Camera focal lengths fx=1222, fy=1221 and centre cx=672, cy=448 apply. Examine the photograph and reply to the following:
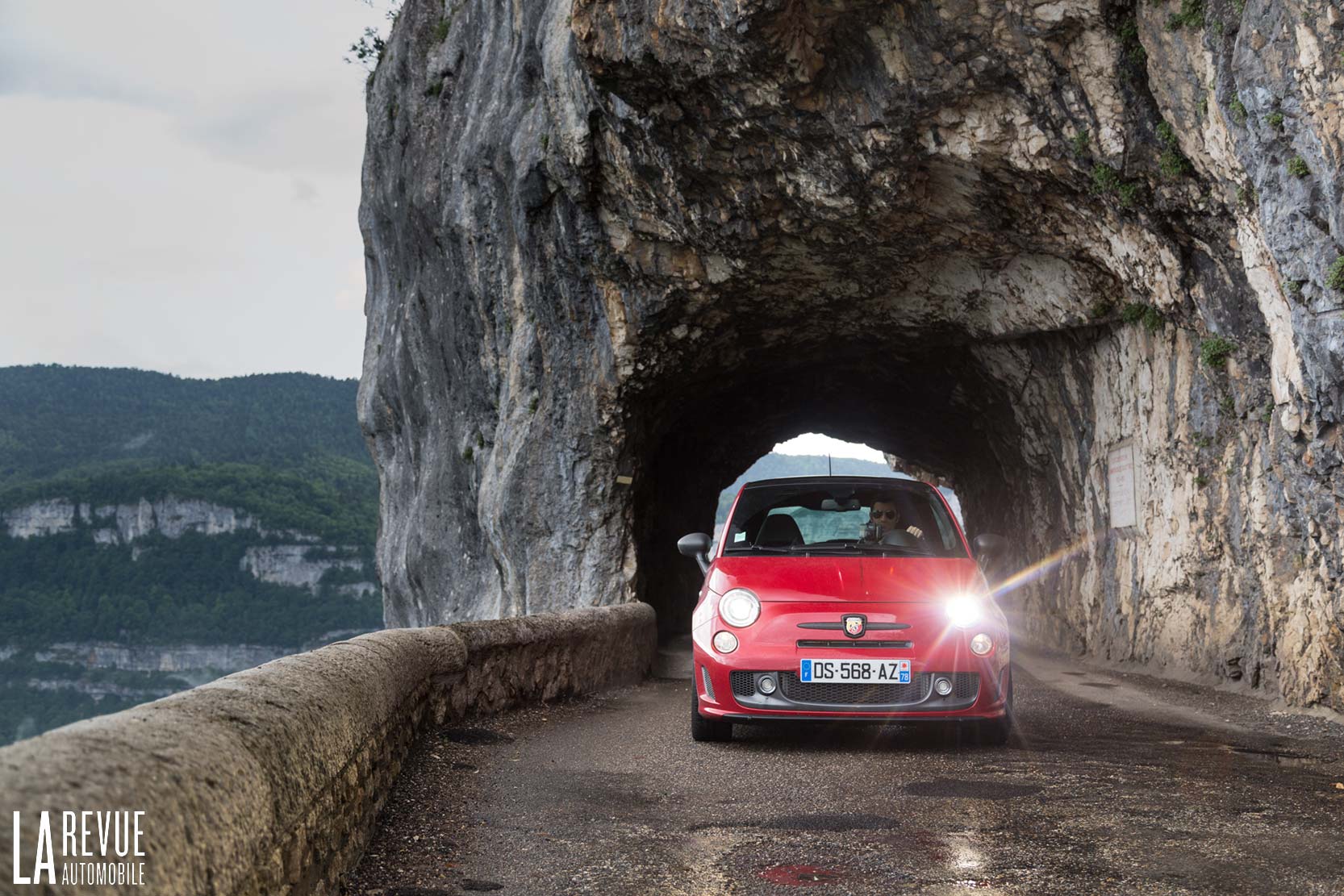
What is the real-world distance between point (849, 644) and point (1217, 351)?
5.96 m

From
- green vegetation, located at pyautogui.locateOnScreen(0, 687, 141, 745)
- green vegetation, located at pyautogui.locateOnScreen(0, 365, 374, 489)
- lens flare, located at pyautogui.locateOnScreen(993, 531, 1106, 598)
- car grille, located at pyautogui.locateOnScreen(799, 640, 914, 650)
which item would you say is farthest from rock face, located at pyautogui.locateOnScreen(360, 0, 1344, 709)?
green vegetation, located at pyautogui.locateOnScreen(0, 365, 374, 489)

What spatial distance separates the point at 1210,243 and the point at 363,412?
1897 centimetres

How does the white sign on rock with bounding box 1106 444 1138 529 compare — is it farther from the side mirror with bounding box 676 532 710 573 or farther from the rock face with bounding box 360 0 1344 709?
the side mirror with bounding box 676 532 710 573

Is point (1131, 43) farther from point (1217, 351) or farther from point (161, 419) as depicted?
point (161, 419)

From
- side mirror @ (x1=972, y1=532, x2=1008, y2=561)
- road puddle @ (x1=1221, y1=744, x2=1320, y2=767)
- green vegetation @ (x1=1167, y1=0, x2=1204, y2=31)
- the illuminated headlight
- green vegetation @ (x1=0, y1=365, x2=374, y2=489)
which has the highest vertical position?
green vegetation @ (x1=0, y1=365, x2=374, y2=489)

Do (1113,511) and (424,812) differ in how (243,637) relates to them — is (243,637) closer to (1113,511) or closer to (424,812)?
(1113,511)

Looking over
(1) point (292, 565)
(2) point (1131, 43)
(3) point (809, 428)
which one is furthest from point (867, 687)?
(1) point (292, 565)

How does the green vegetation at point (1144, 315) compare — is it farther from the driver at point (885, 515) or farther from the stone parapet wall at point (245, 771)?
the stone parapet wall at point (245, 771)

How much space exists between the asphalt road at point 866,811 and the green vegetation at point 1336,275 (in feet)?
9.19

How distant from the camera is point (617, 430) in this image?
1819cm

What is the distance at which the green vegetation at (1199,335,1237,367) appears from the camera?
10750 mm

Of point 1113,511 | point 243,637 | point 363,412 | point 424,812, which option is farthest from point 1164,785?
point 243,637

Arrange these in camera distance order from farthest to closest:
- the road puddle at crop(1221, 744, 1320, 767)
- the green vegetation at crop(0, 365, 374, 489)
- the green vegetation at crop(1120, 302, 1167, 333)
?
the green vegetation at crop(0, 365, 374, 489), the green vegetation at crop(1120, 302, 1167, 333), the road puddle at crop(1221, 744, 1320, 767)

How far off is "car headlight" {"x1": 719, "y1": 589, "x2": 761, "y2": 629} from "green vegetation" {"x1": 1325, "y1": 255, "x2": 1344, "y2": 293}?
430 cm
